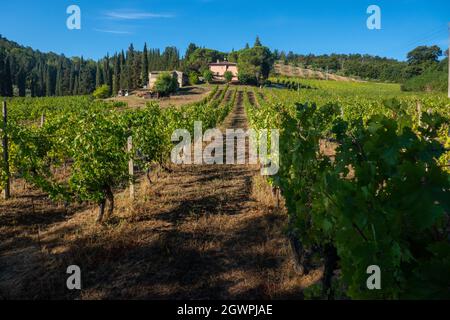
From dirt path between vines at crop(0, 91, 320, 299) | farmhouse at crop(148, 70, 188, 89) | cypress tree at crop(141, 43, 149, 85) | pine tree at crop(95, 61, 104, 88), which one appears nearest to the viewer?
dirt path between vines at crop(0, 91, 320, 299)

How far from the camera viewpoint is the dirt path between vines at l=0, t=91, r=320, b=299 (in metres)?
5.39

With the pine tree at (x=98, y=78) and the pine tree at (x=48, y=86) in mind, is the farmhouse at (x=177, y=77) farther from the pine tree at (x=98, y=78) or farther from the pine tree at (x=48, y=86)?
the pine tree at (x=48, y=86)

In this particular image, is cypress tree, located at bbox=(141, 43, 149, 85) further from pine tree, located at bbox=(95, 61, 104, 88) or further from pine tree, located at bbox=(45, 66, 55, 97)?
pine tree, located at bbox=(45, 66, 55, 97)

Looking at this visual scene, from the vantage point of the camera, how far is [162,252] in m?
6.47

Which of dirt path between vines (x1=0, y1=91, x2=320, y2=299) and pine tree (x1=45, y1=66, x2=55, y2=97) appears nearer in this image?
dirt path between vines (x1=0, y1=91, x2=320, y2=299)

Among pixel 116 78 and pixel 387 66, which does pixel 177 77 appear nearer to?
pixel 116 78

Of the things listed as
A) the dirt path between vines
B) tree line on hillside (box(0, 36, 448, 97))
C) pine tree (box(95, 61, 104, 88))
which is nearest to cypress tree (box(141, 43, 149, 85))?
tree line on hillside (box(0, 36, 448, 97))

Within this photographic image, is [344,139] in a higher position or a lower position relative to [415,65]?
lower

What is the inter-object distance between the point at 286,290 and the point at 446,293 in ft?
10.9

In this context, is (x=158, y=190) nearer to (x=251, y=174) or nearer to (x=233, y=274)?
(x=251, y=174)

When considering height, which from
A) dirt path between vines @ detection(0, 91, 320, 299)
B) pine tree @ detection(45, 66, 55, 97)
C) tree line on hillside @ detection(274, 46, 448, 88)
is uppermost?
tree line on hillside @ detection(274, 46, 448, 88)

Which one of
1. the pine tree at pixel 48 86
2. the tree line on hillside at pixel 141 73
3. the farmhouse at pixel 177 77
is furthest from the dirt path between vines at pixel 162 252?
the pine tree at pixel 48 86

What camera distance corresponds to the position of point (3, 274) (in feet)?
19.5

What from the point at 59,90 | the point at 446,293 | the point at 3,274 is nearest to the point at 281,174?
the point at 446,293
